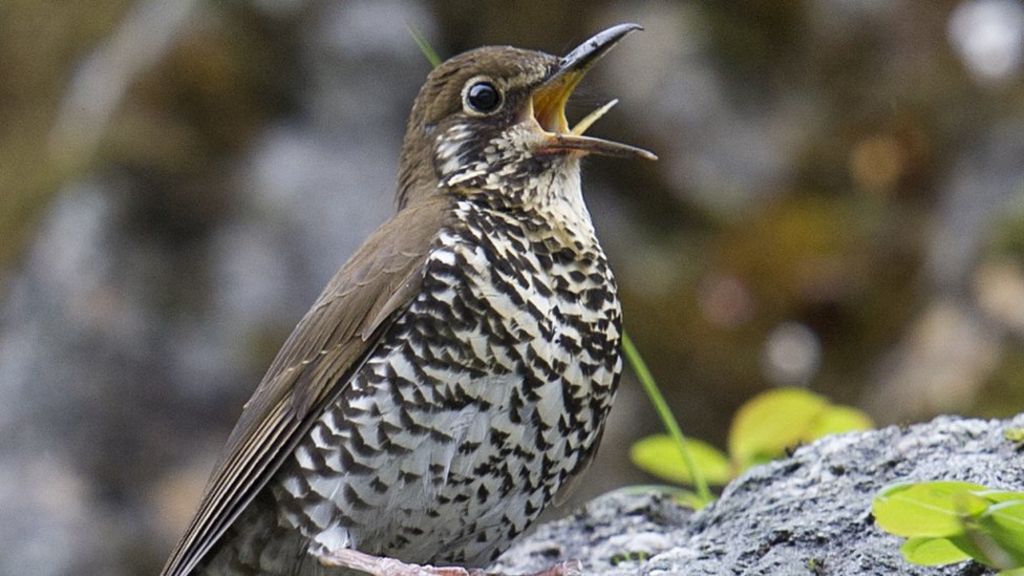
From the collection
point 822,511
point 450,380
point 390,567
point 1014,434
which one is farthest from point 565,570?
point 1014,434

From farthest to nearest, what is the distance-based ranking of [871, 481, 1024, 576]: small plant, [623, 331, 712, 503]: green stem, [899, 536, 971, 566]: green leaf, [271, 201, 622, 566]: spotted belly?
[623, 331, 712, 503]: green stem, [271, 201, 622, 566]: spotted belly, [899, 536, 971, 566]: green leaf, [871, 481, 1024, 576]: small plant

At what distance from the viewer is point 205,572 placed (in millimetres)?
3777

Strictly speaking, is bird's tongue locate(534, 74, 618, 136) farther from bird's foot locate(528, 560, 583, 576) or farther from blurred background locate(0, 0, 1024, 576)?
blurred background locate(0, 0, 1024, 576)

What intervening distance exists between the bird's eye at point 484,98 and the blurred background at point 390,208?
354cm

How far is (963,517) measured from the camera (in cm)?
223

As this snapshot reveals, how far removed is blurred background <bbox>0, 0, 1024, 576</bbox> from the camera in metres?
7.10

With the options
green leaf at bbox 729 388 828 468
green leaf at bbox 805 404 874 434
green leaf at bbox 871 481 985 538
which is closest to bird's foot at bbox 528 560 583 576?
green leaf at bbox 729 388 828 468

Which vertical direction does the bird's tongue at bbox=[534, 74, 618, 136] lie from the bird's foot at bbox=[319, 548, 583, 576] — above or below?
above

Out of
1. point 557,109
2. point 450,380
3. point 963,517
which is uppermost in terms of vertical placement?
point 557,109

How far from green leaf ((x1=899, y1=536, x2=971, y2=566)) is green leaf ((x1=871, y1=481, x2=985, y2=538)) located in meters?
0.12

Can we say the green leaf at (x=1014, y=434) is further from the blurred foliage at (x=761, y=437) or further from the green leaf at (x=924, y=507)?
the green leaf at (x=924, y=507)

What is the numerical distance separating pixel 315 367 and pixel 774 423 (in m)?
1.16

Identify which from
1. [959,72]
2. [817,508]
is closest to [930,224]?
[959,72]

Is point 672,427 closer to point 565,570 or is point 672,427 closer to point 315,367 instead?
point 565,570
